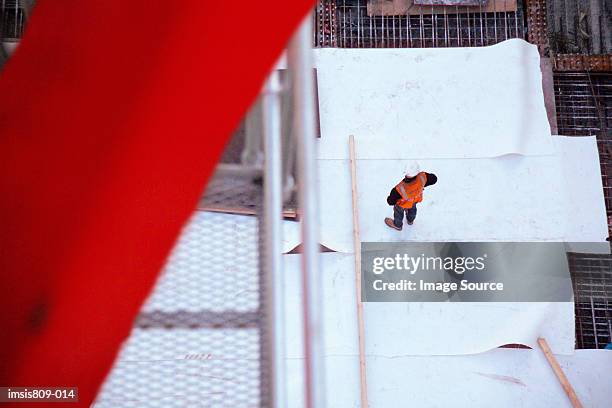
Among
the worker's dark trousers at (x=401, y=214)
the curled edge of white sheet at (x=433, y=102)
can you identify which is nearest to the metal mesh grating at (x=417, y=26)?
the curled edge of white sheet at (x=433, y=102)

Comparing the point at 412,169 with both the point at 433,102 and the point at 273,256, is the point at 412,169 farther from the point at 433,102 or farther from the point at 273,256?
the point at 273,256

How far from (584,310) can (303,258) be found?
15.5 feet

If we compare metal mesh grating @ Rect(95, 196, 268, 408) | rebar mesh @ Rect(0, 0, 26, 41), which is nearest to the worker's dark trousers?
rebar mesh @ Rect(0, 0, 26, 41)

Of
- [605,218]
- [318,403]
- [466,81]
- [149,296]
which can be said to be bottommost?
[318,403]

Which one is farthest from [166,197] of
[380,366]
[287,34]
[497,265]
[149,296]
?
[497,265]

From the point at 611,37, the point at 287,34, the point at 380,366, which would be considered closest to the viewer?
the point at 287,34

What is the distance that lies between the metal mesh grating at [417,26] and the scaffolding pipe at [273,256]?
465cm

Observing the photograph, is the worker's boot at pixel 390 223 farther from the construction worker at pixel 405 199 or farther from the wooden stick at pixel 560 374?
the wooden stick at pixel 560 374

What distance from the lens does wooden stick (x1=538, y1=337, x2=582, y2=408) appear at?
175 inches

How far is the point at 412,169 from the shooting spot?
4855 mm

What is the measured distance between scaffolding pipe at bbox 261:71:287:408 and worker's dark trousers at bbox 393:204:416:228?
12.5 feet

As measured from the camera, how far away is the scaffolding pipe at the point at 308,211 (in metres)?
0.76

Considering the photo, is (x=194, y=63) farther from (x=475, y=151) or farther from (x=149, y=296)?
(x=475, y=151)

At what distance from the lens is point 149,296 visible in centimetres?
105
